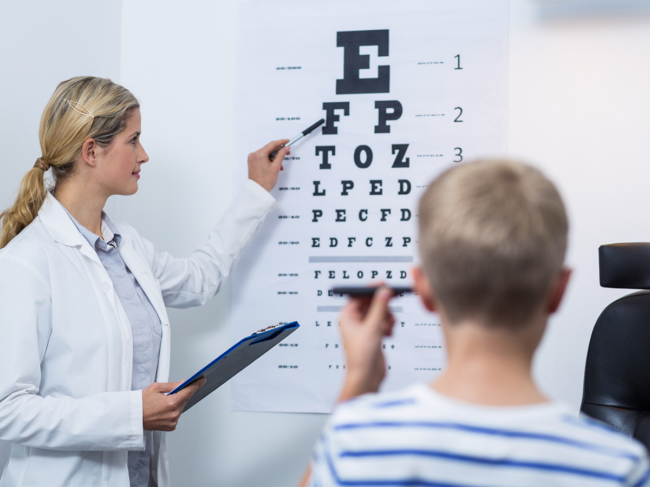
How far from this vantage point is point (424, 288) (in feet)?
1.61

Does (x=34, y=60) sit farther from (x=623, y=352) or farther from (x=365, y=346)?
(x=623, y=352)

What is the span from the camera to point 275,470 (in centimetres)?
141

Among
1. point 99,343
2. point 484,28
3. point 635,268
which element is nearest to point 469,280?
point 635,268

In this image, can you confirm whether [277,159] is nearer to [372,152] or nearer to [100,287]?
[372,152]

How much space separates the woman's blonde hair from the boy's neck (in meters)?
0.88

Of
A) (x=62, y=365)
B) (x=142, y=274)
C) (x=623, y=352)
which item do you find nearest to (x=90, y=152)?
(x=142, y=274)

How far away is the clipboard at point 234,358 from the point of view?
92 centimetres

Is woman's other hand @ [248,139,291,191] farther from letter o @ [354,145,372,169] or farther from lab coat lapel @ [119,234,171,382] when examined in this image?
lab coat lapel @ [119,234,171,382]

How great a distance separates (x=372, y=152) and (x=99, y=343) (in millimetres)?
746

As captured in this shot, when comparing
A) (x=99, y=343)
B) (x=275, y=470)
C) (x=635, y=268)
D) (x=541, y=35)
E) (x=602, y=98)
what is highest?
(x=541, y=35)

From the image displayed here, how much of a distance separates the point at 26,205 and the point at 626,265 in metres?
1.06

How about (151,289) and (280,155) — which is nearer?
(151,289)

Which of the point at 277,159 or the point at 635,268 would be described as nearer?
the point at 635,268

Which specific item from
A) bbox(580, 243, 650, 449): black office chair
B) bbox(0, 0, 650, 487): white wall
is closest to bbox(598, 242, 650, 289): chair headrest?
bbox(580, 243, 650, 449): black office chair
